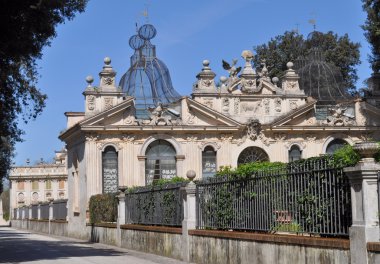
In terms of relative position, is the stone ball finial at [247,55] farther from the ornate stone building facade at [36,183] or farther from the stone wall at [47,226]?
the ornate stone building facade at [36,183]

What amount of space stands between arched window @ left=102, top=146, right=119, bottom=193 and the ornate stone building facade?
51.6 m

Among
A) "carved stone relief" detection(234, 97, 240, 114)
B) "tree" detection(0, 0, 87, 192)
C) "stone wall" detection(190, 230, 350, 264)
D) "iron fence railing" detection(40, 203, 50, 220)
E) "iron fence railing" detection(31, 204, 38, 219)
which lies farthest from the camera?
"iron fence railing" detection(31, 204, 38, 219)

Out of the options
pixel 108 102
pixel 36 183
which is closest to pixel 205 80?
pixel 108 102

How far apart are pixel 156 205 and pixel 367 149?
14.1m

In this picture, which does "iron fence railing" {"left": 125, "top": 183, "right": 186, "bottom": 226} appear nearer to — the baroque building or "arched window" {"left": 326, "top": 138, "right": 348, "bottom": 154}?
the baroque building

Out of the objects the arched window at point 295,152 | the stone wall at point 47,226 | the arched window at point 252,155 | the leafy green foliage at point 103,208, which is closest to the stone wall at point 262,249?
the leafy green foliage at point 103,208

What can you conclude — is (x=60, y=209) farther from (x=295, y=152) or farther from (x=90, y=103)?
(x=295, y=152)

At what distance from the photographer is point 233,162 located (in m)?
40.1

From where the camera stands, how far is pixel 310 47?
63.1 metres

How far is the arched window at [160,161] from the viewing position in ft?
129

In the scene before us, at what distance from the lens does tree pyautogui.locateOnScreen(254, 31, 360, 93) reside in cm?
6297

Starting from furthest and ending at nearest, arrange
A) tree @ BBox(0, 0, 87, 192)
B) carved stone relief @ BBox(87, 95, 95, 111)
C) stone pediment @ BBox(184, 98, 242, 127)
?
stone pediment @ BBox(184, 98, 242, 127) → carved stone relief @ BBox(87, 95, 95, 111) → tree @ BBox(0, 0, 87, 192)

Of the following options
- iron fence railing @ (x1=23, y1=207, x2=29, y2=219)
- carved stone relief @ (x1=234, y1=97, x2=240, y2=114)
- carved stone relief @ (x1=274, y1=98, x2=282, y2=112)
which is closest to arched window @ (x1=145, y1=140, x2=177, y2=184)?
carved stone relief @ (x1=234, y1=97, x2=240, y2=114)

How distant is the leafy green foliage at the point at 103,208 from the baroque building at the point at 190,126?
6.05 feet
